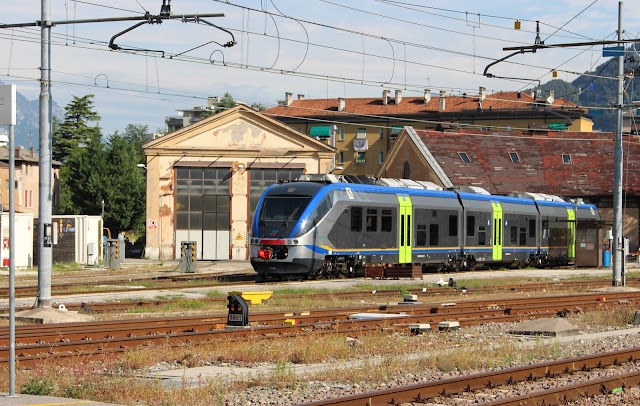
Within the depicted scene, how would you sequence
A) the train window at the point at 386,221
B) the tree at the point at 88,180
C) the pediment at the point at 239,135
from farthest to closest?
the tree at the point at 88,180, the pediment at the point at 239,135, the train window at the point at 386,221

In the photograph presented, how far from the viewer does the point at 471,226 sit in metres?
40.3

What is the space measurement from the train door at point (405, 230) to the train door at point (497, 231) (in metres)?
6.94

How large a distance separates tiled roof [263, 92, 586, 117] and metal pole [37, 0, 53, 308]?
87278 millimetres

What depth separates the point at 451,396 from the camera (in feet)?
38.7

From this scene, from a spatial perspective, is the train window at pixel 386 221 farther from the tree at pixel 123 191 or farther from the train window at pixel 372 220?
the tree at pixel 123 191

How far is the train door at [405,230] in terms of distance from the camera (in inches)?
1404

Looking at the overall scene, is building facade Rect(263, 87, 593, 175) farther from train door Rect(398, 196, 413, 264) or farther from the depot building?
train door Rect(398, 196, 413, 264)

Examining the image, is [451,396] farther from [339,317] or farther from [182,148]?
[182,148]

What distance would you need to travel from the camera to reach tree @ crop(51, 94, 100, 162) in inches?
4422

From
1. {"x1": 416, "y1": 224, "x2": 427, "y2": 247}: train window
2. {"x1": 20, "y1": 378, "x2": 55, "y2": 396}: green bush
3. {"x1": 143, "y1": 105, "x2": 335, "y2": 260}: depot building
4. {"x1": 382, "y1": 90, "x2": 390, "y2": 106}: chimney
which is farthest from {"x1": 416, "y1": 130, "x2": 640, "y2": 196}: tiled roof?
{"x1": 20, "y1": 378, "x2": 55, "y2": 396}: green bush

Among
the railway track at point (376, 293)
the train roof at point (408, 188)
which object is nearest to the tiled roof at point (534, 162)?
the train roof at point (408, 188)

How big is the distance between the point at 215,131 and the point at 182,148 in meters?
2.05

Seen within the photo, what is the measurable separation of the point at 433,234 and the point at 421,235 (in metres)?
0.91

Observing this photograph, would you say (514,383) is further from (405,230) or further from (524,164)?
(524,164)
